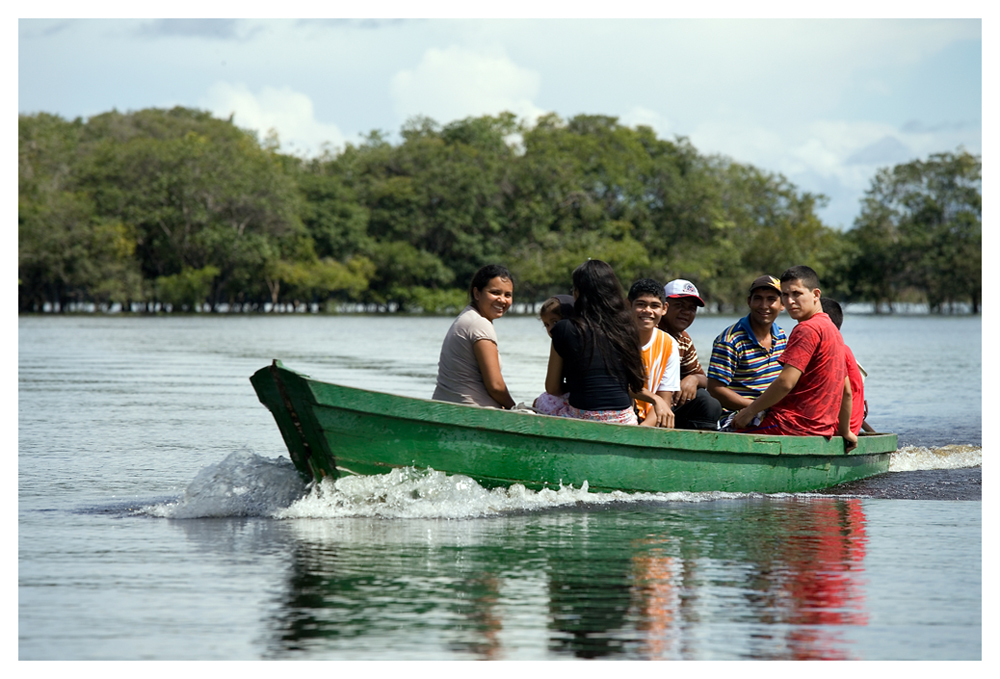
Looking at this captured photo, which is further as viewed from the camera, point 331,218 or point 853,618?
point 331,218

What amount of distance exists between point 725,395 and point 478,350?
7.13ft

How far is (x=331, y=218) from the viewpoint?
69938 mm

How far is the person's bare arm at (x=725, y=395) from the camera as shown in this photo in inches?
352

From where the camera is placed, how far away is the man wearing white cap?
8.55 meters

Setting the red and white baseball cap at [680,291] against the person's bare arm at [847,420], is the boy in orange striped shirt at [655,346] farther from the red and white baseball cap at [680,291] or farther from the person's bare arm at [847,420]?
the person's bare arm at [847,420]

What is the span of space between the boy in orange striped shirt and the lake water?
842 millimetres

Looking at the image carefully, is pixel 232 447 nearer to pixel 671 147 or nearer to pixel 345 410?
pixel 345 410

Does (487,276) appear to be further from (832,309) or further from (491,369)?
(832,309)

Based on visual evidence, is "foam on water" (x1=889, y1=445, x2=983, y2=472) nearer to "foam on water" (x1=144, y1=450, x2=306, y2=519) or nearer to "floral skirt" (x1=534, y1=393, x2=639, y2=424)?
"floral skirt" (x1=534, y1=393, x2=639, y2=424)

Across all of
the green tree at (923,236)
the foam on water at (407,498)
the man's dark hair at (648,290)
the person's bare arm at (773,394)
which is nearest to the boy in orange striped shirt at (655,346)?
the man's dark hair at (648,290)

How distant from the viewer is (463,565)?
21.2 ft

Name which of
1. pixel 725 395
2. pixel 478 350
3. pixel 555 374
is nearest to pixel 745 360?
pixel 725 395

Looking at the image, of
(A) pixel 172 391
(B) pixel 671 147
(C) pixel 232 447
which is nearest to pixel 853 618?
(C) pixel 232 447

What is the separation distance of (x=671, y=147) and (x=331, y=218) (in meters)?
24.0
